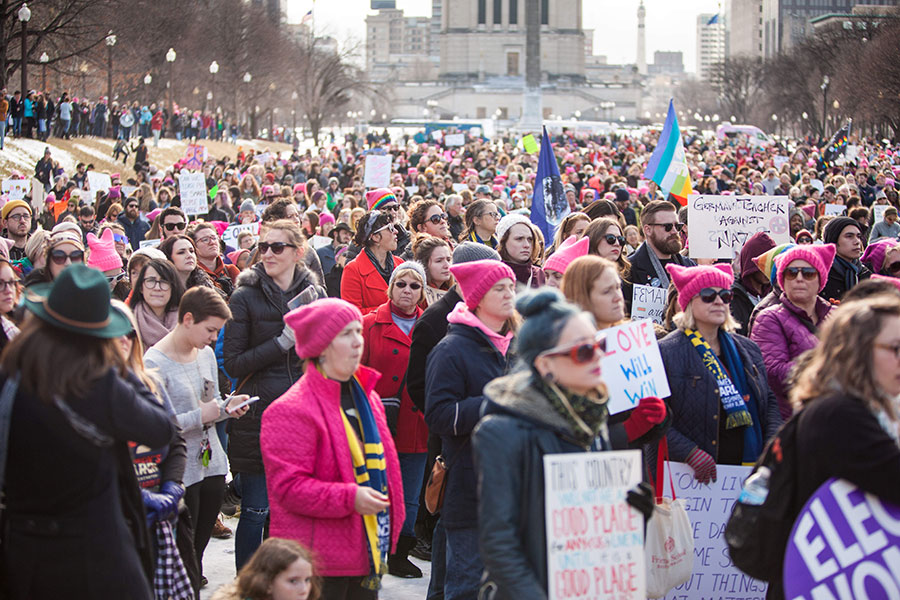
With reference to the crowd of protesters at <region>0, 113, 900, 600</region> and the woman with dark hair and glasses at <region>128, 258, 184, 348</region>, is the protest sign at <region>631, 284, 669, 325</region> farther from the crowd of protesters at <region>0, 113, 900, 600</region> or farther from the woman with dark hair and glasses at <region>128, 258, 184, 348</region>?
the woman with dark hair and glasses at <region>128, 258, 184, 348</region>

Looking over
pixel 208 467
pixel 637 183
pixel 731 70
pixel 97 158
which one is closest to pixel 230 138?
pixel 97 158

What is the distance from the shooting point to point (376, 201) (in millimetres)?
10383

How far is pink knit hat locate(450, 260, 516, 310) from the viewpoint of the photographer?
17.5ft

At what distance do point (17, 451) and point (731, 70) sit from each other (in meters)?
102

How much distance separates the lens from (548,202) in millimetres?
12820

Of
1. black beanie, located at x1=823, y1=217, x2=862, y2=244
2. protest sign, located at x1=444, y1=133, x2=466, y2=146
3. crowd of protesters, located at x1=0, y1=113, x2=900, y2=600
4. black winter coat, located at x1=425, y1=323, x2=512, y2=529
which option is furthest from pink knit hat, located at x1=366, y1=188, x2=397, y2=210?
protest sign, located at x1=444, y1=133, x2=466, y2=146

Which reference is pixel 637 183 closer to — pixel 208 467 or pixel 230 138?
pixel 208 467

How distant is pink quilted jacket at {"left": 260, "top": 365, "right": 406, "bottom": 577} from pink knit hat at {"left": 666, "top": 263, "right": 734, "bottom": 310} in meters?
1.96

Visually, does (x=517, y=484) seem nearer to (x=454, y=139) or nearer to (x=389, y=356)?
(x=389, y=356)

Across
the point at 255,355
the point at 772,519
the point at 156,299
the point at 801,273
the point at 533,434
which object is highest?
the point at 801,273

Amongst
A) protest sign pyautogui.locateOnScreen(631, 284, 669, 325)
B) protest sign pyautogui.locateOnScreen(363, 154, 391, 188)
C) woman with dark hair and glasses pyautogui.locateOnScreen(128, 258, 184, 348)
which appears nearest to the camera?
woman with dark hair and glasses pyautogui.locateOnScreen(128, 258, 184, 348)

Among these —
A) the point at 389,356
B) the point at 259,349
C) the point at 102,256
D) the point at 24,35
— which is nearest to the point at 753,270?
the point at 389,356

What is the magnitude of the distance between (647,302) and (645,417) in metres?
2.71

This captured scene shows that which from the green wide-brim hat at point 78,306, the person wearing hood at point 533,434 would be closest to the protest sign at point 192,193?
the green wide-brim hat at point 78,306
